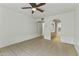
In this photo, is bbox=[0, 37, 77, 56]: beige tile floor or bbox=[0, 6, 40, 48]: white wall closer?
bbox=[0, 37, 77, 56]: beige tile floor

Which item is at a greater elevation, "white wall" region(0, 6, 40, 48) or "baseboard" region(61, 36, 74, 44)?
"white wall" region(0, 6, 40, 48)

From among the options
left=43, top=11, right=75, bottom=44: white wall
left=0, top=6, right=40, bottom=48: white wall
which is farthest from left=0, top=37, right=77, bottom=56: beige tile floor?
left=43, top=11, right=75, bottom=44: white wall

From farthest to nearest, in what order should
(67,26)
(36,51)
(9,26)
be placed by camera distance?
(67,26) < (9,26) < (36,51)

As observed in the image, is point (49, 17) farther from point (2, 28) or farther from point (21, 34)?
point (2, 28)

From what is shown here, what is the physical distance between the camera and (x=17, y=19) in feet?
14.3

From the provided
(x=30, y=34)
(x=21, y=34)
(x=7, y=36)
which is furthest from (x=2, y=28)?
(x=30, y=34)

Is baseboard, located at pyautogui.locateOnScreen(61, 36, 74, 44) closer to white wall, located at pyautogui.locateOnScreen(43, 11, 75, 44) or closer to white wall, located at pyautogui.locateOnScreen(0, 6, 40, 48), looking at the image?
white wall, located at pyautogui.locateOnScreen(43, 11, 75, 44)

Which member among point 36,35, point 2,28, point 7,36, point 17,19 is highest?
point 17,19

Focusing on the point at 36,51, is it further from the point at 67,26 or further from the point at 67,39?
the point at 67,26

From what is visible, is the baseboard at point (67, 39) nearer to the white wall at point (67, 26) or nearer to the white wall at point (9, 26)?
the white wall at point (67, 26)

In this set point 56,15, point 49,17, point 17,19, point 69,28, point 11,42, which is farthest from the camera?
point 49,17

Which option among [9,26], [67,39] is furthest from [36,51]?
[67,39]

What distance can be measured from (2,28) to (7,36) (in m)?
0.40

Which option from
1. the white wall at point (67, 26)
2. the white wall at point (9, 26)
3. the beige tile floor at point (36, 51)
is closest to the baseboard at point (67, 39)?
the white wall at point (67, 26)
